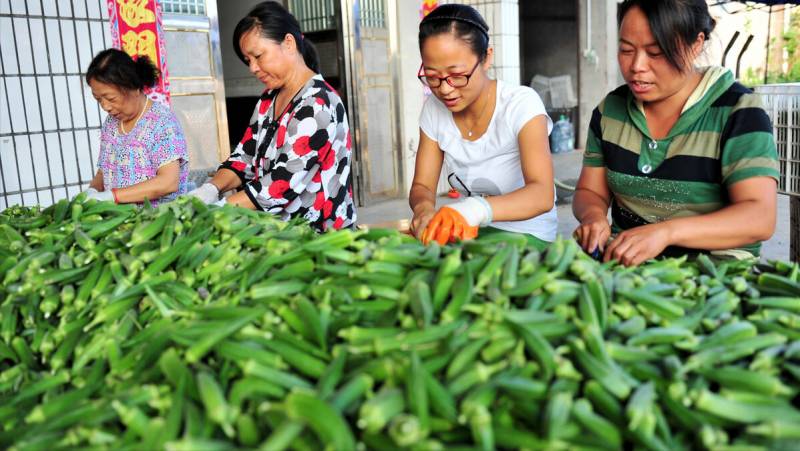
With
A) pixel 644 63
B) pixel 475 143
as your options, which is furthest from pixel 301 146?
pixel 644 63

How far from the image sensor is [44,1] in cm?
436

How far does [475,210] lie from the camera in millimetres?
2268

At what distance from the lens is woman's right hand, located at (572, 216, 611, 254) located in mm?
2215

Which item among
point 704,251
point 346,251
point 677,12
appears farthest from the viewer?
point 704,251

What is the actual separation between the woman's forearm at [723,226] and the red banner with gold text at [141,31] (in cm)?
401

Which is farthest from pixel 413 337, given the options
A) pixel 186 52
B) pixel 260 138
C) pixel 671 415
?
pixel 186 52

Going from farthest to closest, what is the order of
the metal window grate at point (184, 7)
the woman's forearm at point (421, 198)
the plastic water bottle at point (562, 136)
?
the plastic water bottle at point (562, 136) → the metal window grate at point (184, 7) → the woman's forearm at point (421, 198)

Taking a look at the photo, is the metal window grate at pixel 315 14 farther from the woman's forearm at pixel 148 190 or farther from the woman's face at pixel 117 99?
the woman's forearm at pixel 148 190

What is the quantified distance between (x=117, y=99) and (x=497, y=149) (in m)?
2.02

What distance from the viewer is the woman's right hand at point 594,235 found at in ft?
7.27

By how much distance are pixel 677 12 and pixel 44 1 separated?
3.98 m

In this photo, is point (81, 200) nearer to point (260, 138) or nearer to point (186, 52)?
point (260, 138)

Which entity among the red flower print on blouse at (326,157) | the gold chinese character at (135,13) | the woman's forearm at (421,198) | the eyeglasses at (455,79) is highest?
the gold chinese character at (135,13)

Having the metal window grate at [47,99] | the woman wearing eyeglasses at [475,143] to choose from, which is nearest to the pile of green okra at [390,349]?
the woman wearing eyeglasses at [475,143]
